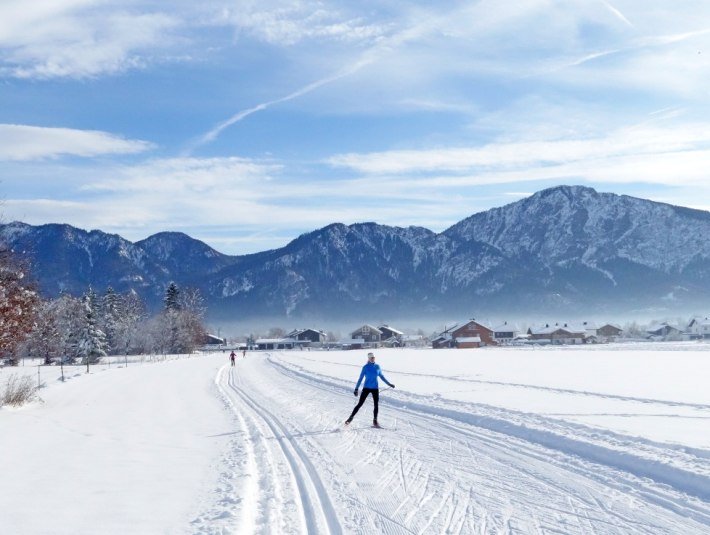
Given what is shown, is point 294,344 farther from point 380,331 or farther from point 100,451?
point 100,451

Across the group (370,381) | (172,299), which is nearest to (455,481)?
(370,381)

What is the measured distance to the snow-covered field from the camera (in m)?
7.94

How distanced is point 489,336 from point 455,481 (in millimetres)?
138138

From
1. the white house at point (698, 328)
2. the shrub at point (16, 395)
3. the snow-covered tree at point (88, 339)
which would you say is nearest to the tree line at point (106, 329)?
the snow-covered tree at point (88, 339)

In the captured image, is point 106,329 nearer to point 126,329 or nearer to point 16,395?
point 126,329

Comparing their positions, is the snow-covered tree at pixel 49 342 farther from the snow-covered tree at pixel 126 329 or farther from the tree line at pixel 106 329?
the snow-covered tree at pixel 126 329

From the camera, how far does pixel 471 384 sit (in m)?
29.5

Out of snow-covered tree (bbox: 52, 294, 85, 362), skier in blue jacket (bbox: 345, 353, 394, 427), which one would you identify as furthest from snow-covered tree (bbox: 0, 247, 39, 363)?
snow-covered tree (bbox: 52, 294, 85, 362)

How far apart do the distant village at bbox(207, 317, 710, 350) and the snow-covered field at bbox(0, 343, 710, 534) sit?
122 meters

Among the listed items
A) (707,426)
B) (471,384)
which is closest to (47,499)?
(707,426)

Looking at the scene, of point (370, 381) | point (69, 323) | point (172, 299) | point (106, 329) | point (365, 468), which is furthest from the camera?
point (172, 299)

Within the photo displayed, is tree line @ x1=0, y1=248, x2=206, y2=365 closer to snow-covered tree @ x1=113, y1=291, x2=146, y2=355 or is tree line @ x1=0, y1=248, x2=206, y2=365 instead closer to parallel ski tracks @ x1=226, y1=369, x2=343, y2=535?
snow-covered tree @ x1=113, y1=291, x2=146, y2=355

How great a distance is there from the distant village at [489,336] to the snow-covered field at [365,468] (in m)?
122

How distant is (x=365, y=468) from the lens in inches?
436
